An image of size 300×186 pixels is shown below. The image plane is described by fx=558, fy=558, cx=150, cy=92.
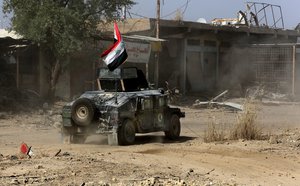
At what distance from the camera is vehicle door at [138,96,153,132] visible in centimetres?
1379

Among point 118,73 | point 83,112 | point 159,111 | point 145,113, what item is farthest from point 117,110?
point 159,111

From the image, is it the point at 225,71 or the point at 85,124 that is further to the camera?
the point at 225,71

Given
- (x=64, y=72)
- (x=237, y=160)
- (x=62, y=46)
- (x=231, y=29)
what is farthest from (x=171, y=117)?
(x=231, y=29)

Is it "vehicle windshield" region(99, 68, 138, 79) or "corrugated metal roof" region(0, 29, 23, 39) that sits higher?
"corrugated metal roof" region(0, 29, 23, 39)

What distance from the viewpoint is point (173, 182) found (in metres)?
8.12

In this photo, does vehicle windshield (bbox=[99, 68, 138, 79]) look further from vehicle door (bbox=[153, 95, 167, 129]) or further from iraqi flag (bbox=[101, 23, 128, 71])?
vehicle door (bbox=[153, 95, 167, 129])

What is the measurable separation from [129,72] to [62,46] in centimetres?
803

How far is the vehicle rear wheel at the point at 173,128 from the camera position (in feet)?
49.5

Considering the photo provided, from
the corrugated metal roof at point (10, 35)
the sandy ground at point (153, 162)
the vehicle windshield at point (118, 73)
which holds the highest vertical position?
the corrugated metal roof at point (10, 35)

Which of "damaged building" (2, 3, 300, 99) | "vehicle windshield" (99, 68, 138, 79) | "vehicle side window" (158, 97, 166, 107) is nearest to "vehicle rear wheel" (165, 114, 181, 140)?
"vehicle side window" (158, 97, 166, 107)

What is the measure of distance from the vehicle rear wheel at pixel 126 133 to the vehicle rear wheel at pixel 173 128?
5.46 ft

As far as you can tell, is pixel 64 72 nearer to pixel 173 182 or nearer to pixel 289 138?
pixel 289 138

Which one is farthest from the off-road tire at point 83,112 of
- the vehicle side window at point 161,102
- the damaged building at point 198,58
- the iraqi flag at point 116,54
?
the damaged building at point 198,58

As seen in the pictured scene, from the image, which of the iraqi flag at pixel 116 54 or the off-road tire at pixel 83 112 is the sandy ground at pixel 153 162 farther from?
the iraqi flag at pixel 116 54
